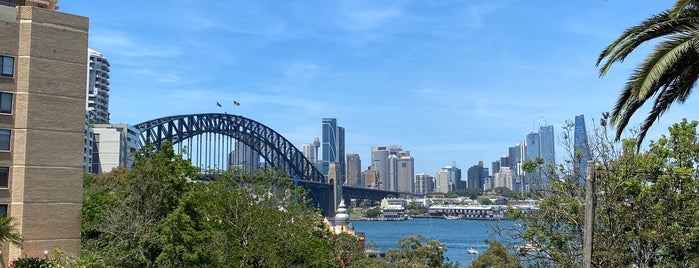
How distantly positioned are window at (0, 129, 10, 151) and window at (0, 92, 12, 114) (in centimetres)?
87

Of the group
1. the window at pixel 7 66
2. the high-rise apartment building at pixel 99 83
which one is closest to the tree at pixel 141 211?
the window at pixel 7 66

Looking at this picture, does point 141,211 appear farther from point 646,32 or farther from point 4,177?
point 646,32

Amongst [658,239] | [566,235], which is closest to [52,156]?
[566,235]

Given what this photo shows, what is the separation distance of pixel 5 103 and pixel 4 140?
1645 millimetres

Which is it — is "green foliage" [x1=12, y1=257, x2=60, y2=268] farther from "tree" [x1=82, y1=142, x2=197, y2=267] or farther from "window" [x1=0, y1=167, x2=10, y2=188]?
"window" [x1=0, y1=167, x2=10, y2=188]

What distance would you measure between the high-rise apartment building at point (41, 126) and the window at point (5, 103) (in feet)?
0.13

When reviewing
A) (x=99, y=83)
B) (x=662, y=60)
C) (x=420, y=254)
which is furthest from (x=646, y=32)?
(x=99, y=83)

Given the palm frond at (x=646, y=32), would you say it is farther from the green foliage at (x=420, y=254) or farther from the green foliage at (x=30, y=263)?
the green foliage at (x=420, y=254)

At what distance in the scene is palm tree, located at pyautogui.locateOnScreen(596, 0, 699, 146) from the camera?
11.7 meters

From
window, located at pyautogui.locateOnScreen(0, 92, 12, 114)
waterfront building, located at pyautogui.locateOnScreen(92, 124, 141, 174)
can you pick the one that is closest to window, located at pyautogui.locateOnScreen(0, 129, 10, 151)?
window, located at pyautogui.locateOnScreen(0, 92, 12, 114)

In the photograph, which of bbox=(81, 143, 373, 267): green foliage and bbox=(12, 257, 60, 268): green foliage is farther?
bbox=(81, 143, 373, 267): green foliage

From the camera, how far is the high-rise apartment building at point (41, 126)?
31141 millimetres

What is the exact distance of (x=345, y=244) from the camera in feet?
170

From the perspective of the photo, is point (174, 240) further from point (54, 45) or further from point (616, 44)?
point (616, 44)
